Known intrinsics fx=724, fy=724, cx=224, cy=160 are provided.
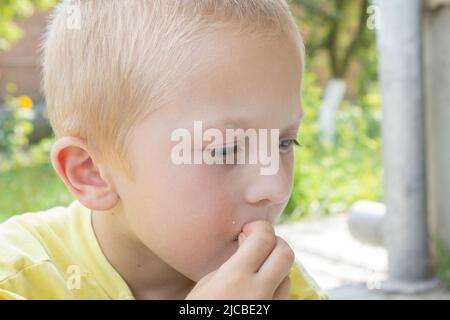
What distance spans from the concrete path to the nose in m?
1.56

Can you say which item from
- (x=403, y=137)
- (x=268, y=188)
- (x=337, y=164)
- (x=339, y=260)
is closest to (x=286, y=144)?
(x=268, y=188)

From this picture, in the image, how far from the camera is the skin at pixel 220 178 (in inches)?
33.9

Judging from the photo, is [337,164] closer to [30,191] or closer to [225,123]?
[30,191]

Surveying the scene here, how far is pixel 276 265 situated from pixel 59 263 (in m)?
0.37

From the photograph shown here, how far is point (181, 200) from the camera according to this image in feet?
2.96

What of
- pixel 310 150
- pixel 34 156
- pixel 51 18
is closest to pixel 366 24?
pixel 310 150

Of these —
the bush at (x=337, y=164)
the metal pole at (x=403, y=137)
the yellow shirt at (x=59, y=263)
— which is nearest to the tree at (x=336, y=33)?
the bush at (x=337, y=164)

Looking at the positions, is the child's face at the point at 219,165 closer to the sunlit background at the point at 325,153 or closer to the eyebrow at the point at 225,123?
the eyebrow at the point at 225,123

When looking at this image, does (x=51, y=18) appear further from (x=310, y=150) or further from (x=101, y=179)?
(x=310, y=150)

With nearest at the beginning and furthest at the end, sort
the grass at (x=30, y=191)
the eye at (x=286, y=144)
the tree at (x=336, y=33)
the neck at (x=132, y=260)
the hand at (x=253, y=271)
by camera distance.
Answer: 1. the hand at (x=253, y=271)
2. the eye at (x=286, y=144)
3. the neck at (x=132, y=260)
4. the grass at (x=30, y=191)
5. the tree at (x=336, y=33)

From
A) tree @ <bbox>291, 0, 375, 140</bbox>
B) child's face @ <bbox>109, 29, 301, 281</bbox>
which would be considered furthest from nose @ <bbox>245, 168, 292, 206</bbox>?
tree @ <bbox>291, 0, 375, 140</bbox>

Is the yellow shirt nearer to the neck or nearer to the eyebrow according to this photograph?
the neck

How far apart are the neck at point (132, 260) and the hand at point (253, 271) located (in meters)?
Result: 0.25

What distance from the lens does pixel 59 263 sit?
106 centimetres
